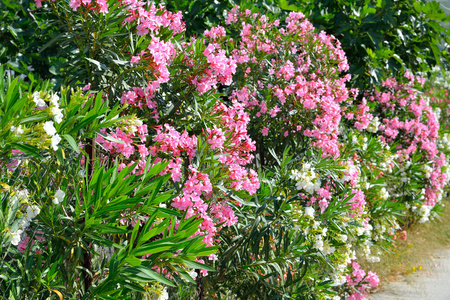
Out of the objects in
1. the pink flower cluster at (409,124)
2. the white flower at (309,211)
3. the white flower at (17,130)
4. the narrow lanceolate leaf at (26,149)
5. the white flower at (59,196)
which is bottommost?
the pink flower cluster at (409,124)

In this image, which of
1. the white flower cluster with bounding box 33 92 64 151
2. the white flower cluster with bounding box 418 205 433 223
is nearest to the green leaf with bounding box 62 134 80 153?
the white flower cluster with bounding box 33 92 64 151

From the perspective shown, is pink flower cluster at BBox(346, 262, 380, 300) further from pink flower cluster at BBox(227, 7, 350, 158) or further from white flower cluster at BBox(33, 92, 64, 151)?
white flower cluster at BBox(33, 92, 64, 151)

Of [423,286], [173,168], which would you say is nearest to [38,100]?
[173,168]

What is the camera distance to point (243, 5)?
3781 millimetres

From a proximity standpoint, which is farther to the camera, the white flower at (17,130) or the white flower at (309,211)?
the white flower at (309,211)

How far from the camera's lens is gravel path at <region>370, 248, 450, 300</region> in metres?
4.25

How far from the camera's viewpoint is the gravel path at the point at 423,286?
4.25 meters

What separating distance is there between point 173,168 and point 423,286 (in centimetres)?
368

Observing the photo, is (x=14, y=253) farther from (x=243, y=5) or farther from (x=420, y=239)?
(x=420, y=239)

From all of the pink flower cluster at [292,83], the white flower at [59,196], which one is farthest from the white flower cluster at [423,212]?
the white flower at [59,196]

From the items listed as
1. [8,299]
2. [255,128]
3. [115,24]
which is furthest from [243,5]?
[8,299]

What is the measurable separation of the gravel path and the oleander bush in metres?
0.60

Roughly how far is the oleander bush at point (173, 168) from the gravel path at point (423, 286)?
598 millimetres

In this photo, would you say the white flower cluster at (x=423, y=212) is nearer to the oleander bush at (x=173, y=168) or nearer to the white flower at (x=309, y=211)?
the oleander bush at (x=173, y=168)
